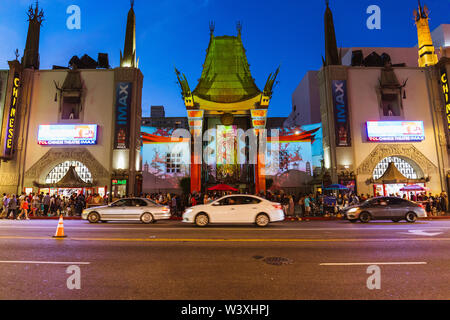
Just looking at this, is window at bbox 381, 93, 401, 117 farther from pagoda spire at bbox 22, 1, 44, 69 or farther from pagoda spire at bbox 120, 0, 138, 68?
pagoda spire at bbox 22, 1, 44, 69

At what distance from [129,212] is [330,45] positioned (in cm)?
2545

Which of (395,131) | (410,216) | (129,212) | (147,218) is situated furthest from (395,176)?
(129,212)

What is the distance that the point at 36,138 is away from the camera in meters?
25.7

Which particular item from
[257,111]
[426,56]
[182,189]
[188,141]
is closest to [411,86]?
[426,56]

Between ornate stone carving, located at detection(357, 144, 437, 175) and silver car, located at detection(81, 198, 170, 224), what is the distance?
1941 centimetres

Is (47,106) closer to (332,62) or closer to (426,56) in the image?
(332,62)

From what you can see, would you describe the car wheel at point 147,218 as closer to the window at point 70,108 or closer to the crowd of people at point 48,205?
the crowd of people at point 48,205

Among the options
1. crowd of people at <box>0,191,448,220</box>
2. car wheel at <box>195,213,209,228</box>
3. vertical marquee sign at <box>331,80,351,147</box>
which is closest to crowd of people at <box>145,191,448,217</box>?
crowd of people at <box>0,191,448,220</box>

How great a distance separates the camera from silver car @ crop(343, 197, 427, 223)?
45.6 ft

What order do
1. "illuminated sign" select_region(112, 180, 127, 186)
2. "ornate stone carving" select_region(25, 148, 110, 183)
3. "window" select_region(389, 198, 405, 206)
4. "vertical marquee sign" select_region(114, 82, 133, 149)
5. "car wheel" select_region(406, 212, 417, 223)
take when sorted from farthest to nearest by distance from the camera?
1. "vertical marquee sign" select_region(114, 82, 133, 149)
2. "ornate stone carving" select_region(25, 148, 110, 183)
3. "illuminated sign" select_region(112, 180, 127, 186)
4. "window" select_region(389, 198, 405, 206)
5. "car wheel" select_region(406, 212, 417, 223)

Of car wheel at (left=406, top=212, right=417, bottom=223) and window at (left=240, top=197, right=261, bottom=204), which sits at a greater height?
window at (left=240, top=197, right=261, bottom=204)

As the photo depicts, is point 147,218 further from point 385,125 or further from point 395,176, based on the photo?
point 385,125

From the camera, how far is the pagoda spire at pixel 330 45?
27375mm
